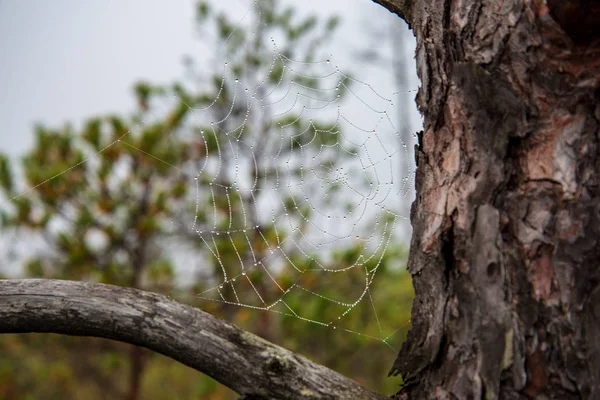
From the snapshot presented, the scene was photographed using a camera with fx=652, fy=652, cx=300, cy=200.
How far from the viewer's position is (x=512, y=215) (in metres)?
1.37

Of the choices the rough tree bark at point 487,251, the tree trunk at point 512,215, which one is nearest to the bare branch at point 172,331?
the rough tree bark at point 487,251

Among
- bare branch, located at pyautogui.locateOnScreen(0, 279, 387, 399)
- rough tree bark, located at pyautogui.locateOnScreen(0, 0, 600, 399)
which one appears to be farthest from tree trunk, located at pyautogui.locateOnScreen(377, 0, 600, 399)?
bare branch, located at pyautogui.locateOnScreen(0, 279, 387, 399)

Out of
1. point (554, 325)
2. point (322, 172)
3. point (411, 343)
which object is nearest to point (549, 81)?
point (554, 325)

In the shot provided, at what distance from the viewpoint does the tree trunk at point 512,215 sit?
1305 mm

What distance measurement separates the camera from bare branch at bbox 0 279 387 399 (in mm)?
1438

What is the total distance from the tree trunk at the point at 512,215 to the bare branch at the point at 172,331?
0.22 metres

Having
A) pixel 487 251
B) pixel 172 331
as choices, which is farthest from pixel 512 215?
pixel 172 331

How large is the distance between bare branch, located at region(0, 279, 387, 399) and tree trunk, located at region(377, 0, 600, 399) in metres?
0.22

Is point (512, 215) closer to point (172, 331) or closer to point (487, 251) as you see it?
point (487, 251)

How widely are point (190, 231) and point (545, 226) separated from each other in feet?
11.3

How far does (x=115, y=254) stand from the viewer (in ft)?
15.0

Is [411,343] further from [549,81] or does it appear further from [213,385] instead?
[213,385]

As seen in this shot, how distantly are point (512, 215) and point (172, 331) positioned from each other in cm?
78

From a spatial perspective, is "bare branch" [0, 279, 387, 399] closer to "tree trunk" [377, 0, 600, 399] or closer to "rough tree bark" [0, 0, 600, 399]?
"rough tree bark" [0, 0, 600, 399]
